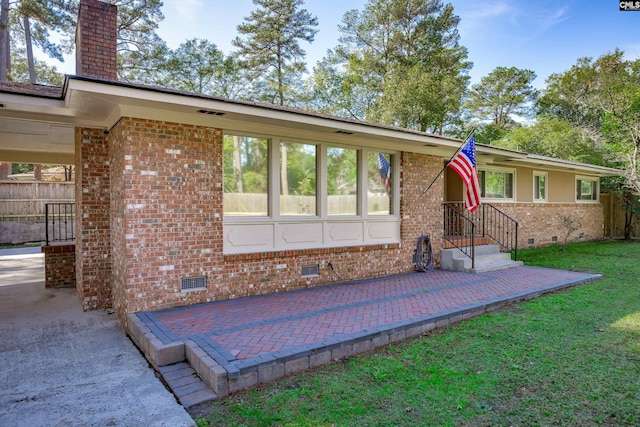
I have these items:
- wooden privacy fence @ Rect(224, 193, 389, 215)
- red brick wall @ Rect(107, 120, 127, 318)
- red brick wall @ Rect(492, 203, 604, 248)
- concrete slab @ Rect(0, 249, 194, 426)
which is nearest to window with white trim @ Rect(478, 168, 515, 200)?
red brick wall @ Rect(492, 203, 604, 248)

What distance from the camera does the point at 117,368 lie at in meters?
3.92

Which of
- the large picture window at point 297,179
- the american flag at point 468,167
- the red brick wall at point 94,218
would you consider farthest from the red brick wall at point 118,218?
the american flag at point 468,167

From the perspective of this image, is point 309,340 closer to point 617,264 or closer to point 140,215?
point 140,215

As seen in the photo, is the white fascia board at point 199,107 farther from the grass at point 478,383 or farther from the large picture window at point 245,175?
the grass at point 478,383

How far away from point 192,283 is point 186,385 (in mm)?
2383

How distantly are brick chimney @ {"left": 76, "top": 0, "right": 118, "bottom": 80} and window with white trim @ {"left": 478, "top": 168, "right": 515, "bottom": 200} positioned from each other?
10.2 m

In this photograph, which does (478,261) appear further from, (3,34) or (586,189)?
(3,34)

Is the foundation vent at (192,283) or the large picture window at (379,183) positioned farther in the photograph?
the large picture window at (379,183)

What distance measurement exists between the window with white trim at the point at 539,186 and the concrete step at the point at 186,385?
13562mm

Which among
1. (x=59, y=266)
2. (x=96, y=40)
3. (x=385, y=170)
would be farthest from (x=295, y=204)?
(x=59, y=266)

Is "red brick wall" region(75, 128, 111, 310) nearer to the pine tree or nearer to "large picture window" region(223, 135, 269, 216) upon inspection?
"large picture window" region(223, 135, 269, 216)

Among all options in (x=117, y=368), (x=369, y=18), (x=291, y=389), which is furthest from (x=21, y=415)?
(x=369, y=18)

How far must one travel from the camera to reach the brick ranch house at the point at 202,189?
16.6ft

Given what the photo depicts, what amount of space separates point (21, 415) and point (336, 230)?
5317mm
